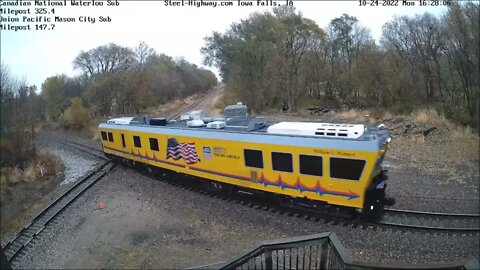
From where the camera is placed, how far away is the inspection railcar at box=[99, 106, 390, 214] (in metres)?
9.47

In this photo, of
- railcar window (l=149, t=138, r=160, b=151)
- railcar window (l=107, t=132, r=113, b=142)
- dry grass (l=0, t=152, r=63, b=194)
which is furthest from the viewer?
railcar window (l=107, t=132, r=113, b=142)

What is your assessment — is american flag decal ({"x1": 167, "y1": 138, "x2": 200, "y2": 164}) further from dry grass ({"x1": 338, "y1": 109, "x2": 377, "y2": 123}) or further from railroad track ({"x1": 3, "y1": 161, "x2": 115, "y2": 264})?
dry grass ({"x1": 338, "y1": 109, "x2": 377, "y2": 123})

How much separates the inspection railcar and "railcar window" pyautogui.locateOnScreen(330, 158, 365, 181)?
0.08 ft

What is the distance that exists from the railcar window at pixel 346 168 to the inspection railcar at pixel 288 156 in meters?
0.03

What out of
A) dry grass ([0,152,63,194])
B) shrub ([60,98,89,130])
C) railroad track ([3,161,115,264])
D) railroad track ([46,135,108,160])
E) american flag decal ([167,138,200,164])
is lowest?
railroad track ([3,161,115,264])

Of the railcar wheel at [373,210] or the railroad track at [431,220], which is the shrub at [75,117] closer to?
the railcar wheel at [373,210]

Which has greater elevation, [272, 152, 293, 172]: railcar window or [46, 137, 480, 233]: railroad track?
[272, 152, 293, 172]: railcar window

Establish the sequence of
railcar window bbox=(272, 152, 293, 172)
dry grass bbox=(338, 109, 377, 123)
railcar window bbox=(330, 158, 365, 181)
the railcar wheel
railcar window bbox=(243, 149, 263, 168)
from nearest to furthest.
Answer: railcar window bbox=(330, 158, 365, 181) → the railcar wheel → railcar window bbox=(272, 152, 293, 172) → railcar window bbox=(243, 149, 263, 168) → dry grass bbox=(338, 109, 377, 123)

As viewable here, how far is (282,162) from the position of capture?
35.3 feet

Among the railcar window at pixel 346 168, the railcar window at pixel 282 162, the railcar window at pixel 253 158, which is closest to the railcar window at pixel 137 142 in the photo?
the railcar window at pixel 253 158

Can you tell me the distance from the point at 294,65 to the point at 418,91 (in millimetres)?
11943

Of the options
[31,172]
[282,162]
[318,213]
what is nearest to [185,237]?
[282,162]

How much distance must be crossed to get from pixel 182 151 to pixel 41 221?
5371 millimetres

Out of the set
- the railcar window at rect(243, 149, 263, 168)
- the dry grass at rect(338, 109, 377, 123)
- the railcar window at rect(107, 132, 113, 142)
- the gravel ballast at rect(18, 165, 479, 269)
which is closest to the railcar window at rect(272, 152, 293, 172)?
the railcar window at rect(243, 149, 263, 168)
